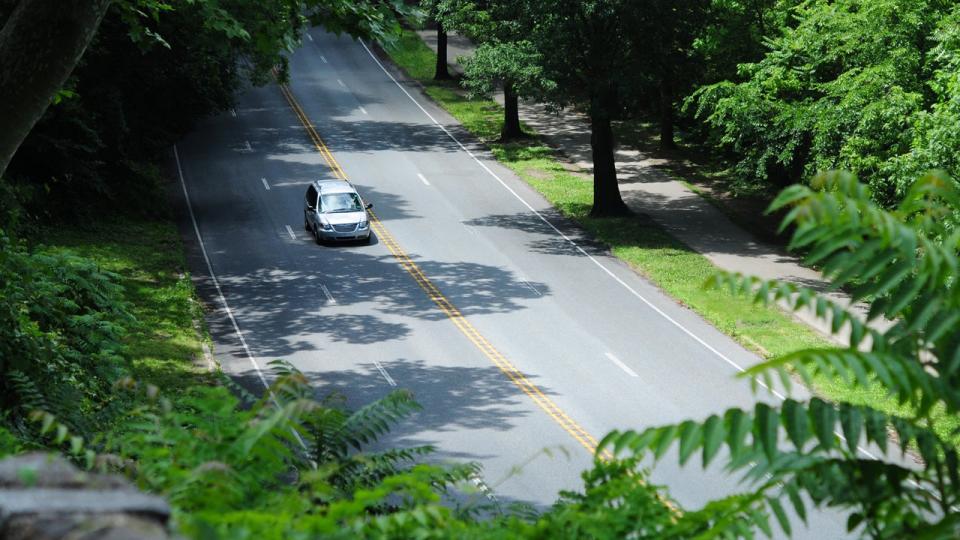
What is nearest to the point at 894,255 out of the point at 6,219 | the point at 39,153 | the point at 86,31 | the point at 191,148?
the point at 86,31

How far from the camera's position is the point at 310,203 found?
123 ft

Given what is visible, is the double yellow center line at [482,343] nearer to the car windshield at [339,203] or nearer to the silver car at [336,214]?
the silver car at [336,214]

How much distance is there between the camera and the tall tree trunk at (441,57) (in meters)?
64.0

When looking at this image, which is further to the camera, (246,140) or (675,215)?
(246,140)

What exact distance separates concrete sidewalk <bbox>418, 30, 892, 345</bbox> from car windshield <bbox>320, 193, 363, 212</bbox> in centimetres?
897

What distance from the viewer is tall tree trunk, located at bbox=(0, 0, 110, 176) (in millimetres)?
8898

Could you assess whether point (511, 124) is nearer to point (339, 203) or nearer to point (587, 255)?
point (339, 203)

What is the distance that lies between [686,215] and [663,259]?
19.1 feet

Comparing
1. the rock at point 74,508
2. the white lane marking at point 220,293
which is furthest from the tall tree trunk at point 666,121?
the rock at point 74,508

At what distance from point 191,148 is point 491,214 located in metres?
16.8

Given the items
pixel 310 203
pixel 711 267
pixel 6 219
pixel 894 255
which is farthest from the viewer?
pixel 310 203

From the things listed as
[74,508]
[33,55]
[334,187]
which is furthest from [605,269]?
[74,508]

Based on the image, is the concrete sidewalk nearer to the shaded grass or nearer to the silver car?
the shaded grass

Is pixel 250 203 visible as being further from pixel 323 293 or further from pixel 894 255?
pixel 894 255
